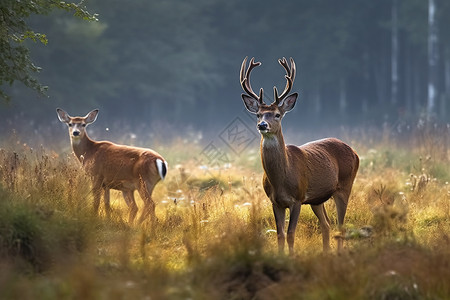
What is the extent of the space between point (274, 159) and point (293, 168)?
25 centimetres

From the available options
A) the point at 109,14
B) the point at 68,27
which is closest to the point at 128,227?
the point at 68,27

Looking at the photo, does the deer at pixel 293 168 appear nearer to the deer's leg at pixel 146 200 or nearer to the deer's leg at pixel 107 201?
the deer's leg at pixel 146 200

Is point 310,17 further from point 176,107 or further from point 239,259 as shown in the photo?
point 239,259

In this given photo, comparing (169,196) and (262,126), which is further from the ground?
(262,126)

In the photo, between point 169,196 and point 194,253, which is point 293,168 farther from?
point 169,196

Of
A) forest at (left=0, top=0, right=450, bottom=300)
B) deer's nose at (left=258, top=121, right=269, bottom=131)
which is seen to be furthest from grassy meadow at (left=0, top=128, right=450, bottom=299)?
deer's nose at (left=258, top=121, right=269, bottom=131)

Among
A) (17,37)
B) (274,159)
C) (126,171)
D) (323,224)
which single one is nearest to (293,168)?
(274,159)

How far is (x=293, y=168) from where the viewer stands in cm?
738

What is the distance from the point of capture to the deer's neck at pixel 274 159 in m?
7.23

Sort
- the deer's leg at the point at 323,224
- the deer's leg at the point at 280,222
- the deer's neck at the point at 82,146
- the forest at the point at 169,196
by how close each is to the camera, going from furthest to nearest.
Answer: the deer's neck at the point at 82,146 → the deer's leg at the point at 323,224 → the deer's leg at the point at 280,222 → the forest at the point at 169,196

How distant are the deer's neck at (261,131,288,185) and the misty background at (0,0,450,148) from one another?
15943mm

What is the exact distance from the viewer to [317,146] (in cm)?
811

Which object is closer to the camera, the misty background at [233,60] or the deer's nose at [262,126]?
the deer's nose at [262,126]

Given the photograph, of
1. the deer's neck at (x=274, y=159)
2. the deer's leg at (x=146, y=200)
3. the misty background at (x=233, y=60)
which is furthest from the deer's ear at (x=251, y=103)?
the misty background at (x=233, y=60)
